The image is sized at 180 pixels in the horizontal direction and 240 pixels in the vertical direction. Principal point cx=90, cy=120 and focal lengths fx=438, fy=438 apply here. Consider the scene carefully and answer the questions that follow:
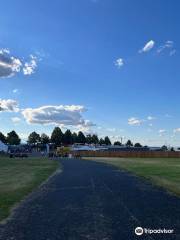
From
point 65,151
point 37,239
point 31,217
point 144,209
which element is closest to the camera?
point 37,239

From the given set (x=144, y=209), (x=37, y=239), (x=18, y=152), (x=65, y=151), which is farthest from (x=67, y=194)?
(x=65, y=151)

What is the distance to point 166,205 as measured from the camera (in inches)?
645

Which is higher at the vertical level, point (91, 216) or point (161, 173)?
point (161, 173)

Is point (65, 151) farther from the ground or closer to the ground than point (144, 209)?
farther from the ground

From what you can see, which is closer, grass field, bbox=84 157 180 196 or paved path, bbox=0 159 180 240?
paved path, bbox=0 159 180 240

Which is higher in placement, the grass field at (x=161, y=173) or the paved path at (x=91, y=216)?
the grass field at (x=161, y=173)

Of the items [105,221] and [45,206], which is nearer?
→ [105,221]

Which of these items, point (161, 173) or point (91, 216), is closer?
point (91, 216)

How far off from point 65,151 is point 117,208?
403ft

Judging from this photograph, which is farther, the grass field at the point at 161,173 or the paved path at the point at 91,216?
the grass field at the point at 161,173

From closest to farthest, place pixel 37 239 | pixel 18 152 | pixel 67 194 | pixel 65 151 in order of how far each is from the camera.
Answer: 1. pixel 37 239
2. pixel 67 194
3. pixel 18 152
4. pixel 65 151

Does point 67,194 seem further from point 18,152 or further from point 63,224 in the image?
point 18,152

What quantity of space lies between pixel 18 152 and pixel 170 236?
10638cm

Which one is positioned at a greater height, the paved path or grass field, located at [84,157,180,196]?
grass field, located at [84,157,180,196]
